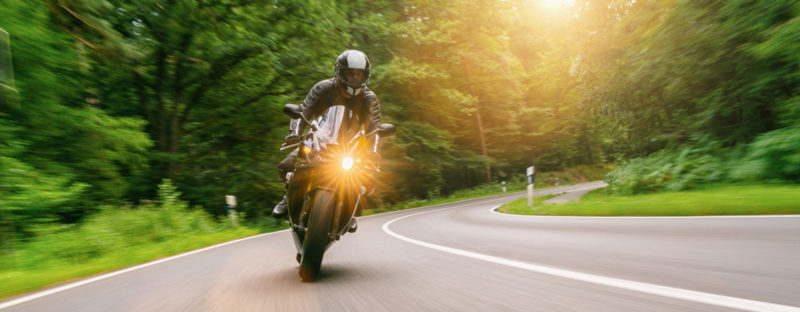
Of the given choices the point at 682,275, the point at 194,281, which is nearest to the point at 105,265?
the point at 194,281

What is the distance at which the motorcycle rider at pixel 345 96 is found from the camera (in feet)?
12.6

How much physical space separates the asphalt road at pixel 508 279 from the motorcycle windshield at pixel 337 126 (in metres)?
1.12

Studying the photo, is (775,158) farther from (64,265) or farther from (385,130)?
(64,265)

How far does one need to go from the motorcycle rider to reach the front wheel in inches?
33.3

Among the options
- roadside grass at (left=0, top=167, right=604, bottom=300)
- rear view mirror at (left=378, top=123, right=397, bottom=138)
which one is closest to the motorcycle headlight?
rear view mirror at (left=378, top=123, right=397, bottom=138)

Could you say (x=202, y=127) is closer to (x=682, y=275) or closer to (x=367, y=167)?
(x=367, y=167)

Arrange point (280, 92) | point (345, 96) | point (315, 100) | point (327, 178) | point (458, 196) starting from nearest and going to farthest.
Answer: point (327, 178), point (345, 96), point (315, 100), point (280, 92), point (458, 196)

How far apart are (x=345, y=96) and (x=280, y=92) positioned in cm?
1254

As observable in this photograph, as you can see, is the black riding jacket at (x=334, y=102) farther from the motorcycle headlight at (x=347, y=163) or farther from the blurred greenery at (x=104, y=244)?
the blurred greenery at (x=104, y=244)

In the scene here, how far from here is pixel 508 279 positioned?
2877 millimetres

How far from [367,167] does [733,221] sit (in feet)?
15.9

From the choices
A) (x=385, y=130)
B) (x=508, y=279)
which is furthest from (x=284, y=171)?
(x=508, y=279)

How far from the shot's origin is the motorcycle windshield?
365cm

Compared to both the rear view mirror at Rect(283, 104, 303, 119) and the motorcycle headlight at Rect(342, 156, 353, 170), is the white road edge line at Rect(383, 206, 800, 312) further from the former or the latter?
the rear view mirror at Rect(283, 104, 303, 119)
